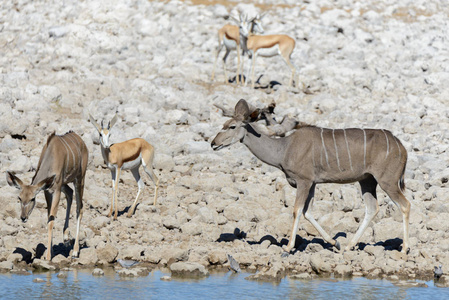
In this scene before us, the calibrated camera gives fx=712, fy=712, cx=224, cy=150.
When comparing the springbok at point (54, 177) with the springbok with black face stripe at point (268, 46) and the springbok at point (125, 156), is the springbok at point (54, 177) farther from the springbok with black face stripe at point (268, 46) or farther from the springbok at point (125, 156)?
the springbok with black face stripe at point (268, 46)

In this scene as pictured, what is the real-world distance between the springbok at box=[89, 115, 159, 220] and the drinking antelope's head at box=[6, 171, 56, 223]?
290cm

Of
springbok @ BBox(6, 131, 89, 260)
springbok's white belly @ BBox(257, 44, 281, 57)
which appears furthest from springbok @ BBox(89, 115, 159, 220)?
springbok's white belly @ BBox(257, 44, 281, 57)

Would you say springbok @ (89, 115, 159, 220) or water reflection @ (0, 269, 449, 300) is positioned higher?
springbok @ (89, 115, 159, 220)

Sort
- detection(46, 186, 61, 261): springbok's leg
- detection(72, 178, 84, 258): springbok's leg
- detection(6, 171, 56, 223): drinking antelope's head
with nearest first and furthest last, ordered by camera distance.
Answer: detection(6, 171, 56, 223): drinking antelope's head
detection(46, 186, 61, 261): springbok's leg
detection(72, 178, 84, 258): springbok's leg

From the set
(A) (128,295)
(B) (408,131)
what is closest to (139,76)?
(B) (408,131)

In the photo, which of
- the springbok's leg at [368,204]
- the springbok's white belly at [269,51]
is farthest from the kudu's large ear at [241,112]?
the springbok's white belly at [269,51]

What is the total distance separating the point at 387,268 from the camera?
31.3 ft

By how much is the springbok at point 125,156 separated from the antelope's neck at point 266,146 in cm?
271

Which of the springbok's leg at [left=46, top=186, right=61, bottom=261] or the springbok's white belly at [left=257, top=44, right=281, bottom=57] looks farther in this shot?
the springbok's white belly at [left=257, top=44, right=281, bottom=57]

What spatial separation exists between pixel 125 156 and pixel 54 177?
362 centimetres

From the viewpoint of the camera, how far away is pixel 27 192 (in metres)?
8.93

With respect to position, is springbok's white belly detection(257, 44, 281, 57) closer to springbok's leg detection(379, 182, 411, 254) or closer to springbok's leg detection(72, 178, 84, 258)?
springbok's leg detection(379, 182, 411, 254)

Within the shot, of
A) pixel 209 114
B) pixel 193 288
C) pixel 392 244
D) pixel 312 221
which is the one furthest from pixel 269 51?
pixel 193 288

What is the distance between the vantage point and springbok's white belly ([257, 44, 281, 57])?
2150cm
